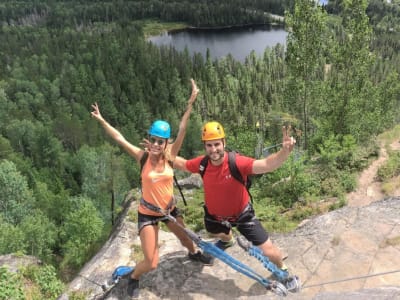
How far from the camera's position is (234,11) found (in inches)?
7790

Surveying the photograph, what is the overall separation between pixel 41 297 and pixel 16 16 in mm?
219641

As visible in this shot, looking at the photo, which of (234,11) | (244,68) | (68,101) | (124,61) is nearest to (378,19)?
(234,11)

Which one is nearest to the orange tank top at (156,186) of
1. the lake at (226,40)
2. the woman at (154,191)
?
the woman at (154,191)

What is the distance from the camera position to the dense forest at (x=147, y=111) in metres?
21.1

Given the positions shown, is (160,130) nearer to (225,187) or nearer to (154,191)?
(154,191)

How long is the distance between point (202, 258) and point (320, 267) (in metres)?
2.62

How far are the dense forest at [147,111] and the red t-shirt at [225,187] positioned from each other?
7169mm

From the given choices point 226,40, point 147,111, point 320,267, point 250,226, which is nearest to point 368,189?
point 320,267

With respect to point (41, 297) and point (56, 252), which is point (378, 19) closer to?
point (56, 252)

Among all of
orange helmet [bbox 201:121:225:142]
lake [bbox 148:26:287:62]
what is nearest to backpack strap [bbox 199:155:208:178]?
orange helmet [bbox 201:121:225:142]

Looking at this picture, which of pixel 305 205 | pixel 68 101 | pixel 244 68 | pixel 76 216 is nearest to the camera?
pixel 305 205

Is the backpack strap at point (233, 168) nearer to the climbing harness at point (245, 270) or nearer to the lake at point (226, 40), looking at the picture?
the climbing harness at point (245, 270)

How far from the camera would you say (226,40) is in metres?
170

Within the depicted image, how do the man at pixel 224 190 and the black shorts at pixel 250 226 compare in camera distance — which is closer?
the man at pixel 224 190
